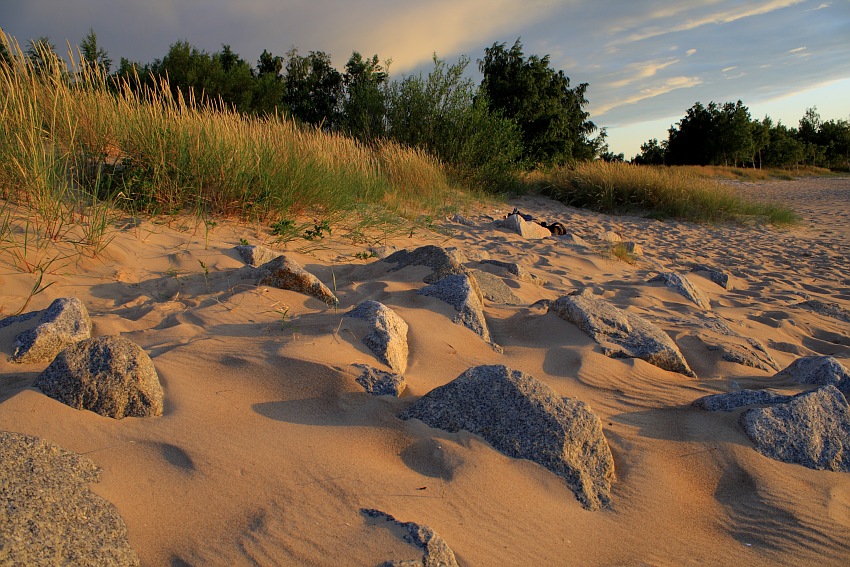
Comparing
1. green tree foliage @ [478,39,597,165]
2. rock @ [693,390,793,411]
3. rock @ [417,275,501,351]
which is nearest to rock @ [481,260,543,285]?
rock @ [417,275,501,351]

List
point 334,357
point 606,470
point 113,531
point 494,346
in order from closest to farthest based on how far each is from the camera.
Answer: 1. point 113,531
2. point 606,470
3. point 334,357
4. point 494,346

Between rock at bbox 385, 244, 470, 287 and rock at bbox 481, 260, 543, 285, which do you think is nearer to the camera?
rock at bbox 385, 244, 470, 287

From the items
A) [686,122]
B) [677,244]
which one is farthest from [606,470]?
[686,122]

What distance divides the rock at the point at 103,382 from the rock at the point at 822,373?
8.85 ft

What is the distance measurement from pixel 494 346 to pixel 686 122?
139 feet

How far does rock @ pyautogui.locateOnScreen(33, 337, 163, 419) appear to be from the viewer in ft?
5.90

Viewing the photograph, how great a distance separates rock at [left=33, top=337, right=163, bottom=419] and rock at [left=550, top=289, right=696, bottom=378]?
6.50ft

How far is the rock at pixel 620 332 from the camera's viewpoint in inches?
110

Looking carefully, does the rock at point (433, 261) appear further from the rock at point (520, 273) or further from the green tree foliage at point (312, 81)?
the green tree foliage at point (312, 81)

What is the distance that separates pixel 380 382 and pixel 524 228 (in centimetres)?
566

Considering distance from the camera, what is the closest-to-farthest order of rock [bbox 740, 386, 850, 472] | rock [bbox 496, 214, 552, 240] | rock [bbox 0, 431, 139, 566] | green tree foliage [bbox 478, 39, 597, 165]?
rock [bbox 0, 431, 139, 566] < rock [bbox 740, 386, 850, 472] < rock [bbox 496, 214, 552, 240] < green tree foliage [bbox 478, 39, 597, 165]

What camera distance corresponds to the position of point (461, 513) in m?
1.57

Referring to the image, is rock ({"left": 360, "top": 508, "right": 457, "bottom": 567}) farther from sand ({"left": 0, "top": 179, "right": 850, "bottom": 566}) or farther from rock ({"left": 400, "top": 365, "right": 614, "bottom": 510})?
rock ({"left": 400, "top": 365, "right": 614, "bottom": 510})

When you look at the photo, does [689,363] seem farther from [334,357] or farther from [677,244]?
[677,244]
